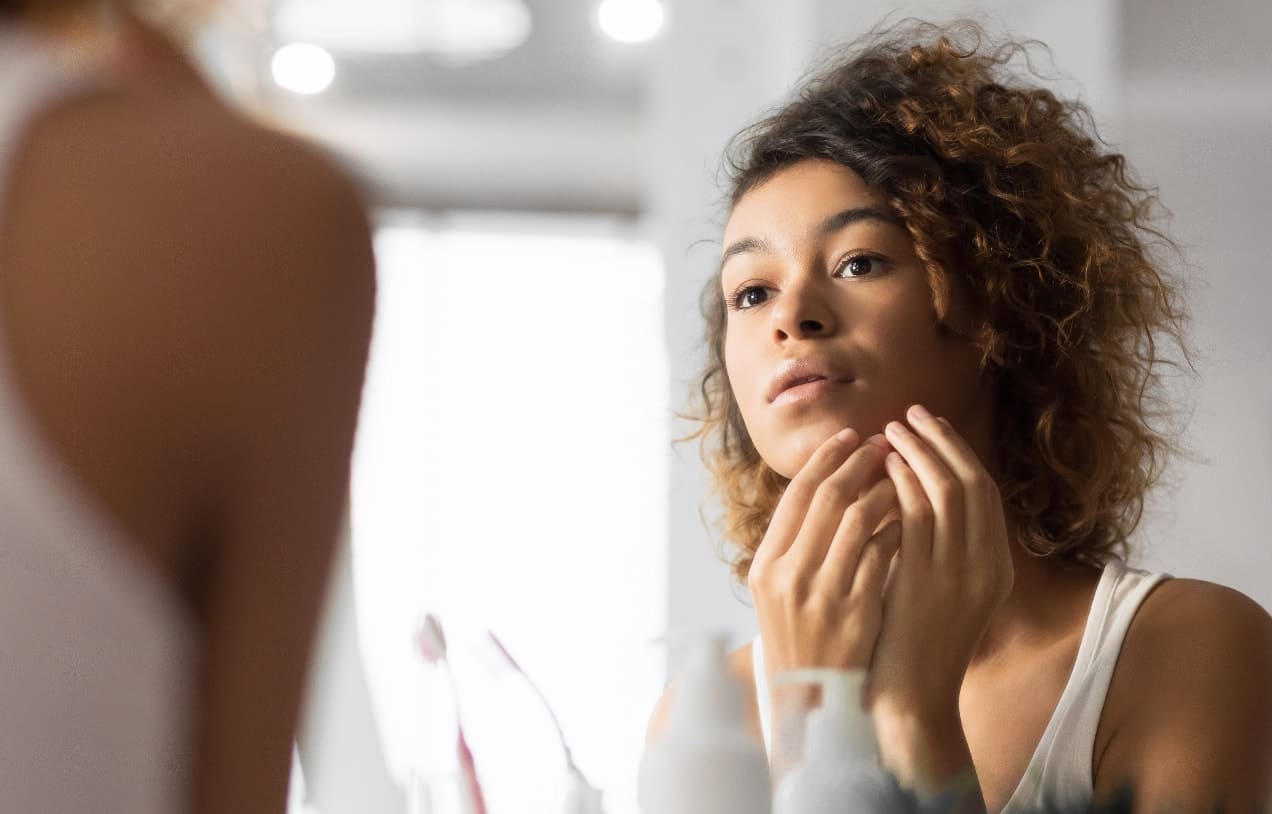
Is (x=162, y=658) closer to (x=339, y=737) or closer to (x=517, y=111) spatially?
(x=339, y=737)

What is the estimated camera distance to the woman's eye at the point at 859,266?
546 mm

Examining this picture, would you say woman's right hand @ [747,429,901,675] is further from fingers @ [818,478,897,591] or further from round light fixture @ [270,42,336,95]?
round light fixture @ [270,42,336,95]

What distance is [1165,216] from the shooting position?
0.66 metres

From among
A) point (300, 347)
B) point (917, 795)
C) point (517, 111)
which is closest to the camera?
point (300, 347)

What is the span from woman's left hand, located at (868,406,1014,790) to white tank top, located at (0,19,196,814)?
0.95 ft

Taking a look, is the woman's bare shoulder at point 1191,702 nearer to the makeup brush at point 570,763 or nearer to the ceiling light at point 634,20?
the makeup brush at point 570,763

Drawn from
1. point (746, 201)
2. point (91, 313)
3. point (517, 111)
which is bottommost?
point (91, 313)

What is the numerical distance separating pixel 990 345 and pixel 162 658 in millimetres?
424

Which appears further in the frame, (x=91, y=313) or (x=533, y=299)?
(x=533, y=299)

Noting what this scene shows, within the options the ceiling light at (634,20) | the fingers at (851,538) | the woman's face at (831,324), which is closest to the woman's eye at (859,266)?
the woman's face at (831,324)

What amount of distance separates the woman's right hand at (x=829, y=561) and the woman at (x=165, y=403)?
285 mm

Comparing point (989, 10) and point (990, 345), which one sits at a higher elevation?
A: point (989, 10)

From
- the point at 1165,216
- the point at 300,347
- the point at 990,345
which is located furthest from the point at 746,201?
the point at 300,347

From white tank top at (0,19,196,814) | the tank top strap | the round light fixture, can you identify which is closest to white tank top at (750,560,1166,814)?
the tank top strap
